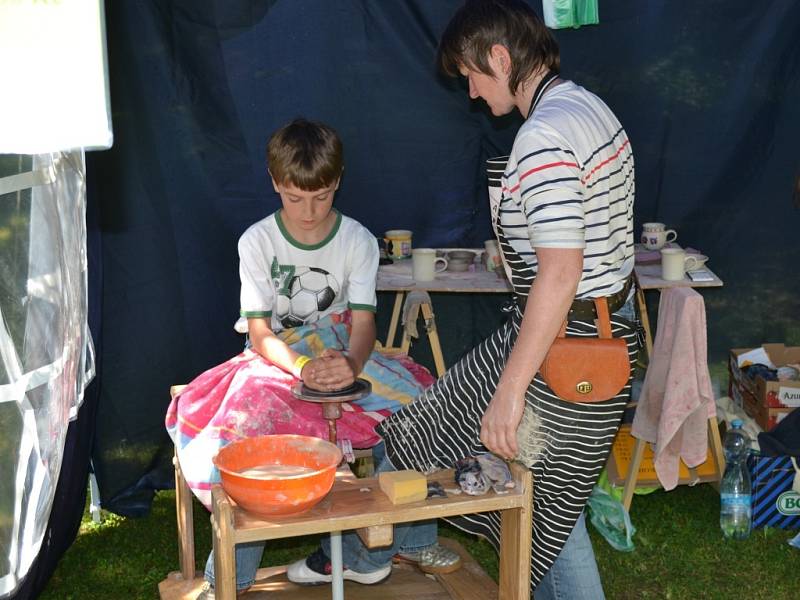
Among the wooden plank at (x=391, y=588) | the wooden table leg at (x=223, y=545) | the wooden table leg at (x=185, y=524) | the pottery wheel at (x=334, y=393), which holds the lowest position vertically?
the wooden plank at (x=391, y=588)

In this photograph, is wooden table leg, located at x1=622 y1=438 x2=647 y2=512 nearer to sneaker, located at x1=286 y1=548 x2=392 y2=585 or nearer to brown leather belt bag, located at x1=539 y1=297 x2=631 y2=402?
sneaker, located at x1=286 y1=548 x2=392 y2=585

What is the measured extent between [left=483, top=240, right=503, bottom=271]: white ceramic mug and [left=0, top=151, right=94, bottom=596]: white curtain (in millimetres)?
1859

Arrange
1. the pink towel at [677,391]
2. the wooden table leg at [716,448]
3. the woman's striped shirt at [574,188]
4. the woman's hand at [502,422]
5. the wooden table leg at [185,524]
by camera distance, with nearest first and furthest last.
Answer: the woman's striped shirt at [574,188]
the woman's hand at [502,422]
the wooden table leg at [185,524]
the pink towel at [677,391]
the wooden table leg at [716,448]

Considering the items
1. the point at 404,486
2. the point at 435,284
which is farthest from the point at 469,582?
the point at 435,284

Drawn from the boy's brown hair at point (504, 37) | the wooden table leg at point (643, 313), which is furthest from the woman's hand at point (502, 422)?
the wooden table leg at point (643, 313)

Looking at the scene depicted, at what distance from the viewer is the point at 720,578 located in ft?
12.6

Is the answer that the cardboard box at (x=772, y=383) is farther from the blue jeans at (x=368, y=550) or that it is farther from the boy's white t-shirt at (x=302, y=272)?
the boy's white t-shirt at (x=302, y=272)

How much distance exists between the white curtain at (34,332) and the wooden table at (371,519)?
0.49m

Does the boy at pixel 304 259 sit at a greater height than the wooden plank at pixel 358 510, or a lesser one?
greater

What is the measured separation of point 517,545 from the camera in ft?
8.82

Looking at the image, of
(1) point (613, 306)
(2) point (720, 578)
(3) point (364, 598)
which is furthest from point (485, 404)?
(2) point (720, 578)

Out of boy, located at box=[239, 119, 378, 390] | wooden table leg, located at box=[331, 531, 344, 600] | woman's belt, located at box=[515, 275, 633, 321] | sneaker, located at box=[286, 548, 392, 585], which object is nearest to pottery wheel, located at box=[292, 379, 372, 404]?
boy, located at box=[239, 119, 378, 390]

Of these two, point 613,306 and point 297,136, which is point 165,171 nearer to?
point 297,136

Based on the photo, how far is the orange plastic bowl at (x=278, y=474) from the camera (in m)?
2.43
